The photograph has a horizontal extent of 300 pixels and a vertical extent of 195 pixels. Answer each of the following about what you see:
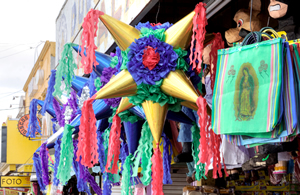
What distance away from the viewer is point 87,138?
365 cm

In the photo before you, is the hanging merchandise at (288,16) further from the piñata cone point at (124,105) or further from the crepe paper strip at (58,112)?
the crepe paper strip at (58,112)

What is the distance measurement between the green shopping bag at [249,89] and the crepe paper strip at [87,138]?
1.21 m

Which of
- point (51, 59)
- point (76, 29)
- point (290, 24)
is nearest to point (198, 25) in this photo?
point (290, 24)

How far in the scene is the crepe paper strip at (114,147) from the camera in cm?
384

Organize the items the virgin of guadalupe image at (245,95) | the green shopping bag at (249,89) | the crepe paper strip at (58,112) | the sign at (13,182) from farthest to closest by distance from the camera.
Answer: the sign at (13,182)
the crepe paper strip at (58,112)
the virgin of guadalupe image at (245,95)
the green shopping bag at (249,89)

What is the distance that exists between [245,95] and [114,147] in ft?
5.00

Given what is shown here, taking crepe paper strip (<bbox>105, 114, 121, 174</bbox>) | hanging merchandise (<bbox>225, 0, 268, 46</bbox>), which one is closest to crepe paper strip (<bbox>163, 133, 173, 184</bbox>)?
crepe paper strip (<bbox>105, 114, 121, 174</bbox>)

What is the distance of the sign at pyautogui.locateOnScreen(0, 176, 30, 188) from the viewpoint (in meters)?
14.7

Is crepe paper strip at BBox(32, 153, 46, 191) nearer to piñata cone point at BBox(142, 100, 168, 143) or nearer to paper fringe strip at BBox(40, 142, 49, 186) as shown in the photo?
paper fringe strip at BBox(40, 142, 49, 186)

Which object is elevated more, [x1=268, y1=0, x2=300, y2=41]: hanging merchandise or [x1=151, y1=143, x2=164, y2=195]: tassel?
[x1=268, y1=0, x2=300, y2=41]: hanging merchandise

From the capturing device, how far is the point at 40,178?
634 centimetres

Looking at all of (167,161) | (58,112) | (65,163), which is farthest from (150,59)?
(58,112)

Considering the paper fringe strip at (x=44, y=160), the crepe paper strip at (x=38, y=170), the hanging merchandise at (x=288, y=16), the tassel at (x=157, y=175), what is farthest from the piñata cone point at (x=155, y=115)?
the crepe paper strip at (x=38, y=170)

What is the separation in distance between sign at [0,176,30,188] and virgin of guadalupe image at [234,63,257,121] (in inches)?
522
